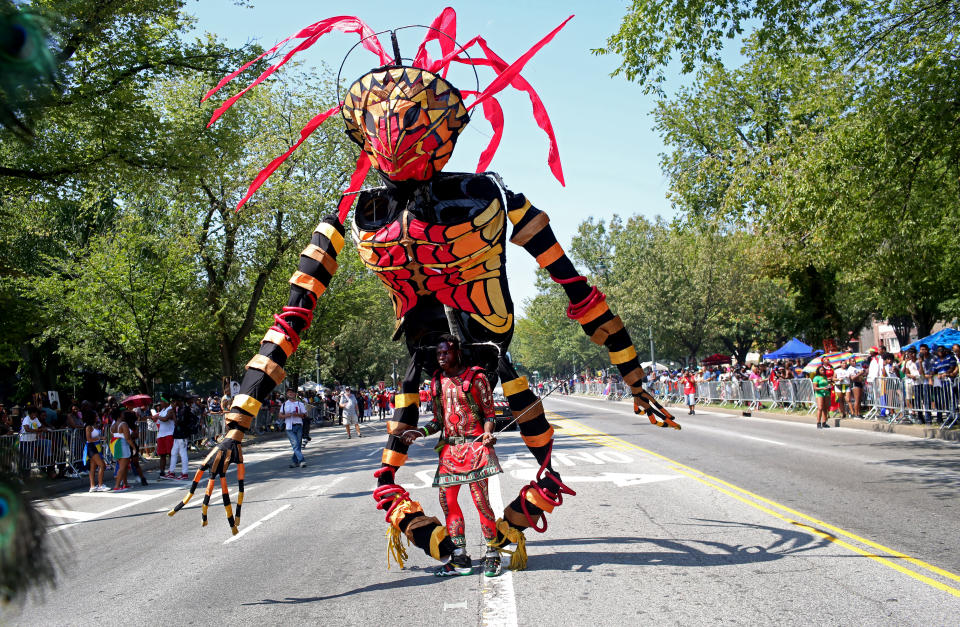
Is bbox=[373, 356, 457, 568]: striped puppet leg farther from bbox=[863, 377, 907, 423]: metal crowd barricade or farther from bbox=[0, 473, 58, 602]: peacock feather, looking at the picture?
bbox=[863, 377, 907, 423]: metal crowd barricade

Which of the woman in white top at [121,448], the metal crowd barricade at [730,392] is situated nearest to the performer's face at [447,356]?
the woman in white top at [121,448]

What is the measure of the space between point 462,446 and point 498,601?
1.25 meters

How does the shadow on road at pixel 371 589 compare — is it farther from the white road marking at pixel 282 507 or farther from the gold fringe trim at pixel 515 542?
the white road marking at pixel 282 507

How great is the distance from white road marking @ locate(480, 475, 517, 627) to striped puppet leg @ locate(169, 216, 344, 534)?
6.16 ft

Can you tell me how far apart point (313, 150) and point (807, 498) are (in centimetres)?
2221

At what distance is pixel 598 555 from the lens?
624 cm

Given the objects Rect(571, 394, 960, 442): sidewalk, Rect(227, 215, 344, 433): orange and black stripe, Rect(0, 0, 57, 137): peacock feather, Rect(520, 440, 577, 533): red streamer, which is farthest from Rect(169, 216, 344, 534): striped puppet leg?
Rect(571, 394, 960, 442): sidewalk

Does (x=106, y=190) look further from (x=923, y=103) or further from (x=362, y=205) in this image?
(x=923, y=103)

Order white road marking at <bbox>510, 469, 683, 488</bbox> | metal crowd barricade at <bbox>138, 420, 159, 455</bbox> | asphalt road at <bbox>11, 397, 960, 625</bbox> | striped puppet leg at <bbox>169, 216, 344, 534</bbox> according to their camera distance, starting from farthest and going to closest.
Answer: metal crowd barricade at <bbox>138, 420, 159, 455</bbox>, white road marking at <bbox>510, 469, 683, 488</bbox>, striped puppet leg at <bbox>169, 216, 344, 534</bbox>, asphalt road at <bbox>11, 397, 960, 625</bbox>

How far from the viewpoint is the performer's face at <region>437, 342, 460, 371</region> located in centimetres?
Result: 591

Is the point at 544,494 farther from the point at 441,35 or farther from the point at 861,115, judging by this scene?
the point at 861,115

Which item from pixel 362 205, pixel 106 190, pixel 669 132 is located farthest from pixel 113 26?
pixel 669 132

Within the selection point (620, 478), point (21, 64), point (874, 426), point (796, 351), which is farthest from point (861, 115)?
point (796, 351)

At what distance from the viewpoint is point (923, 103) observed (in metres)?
10.6
